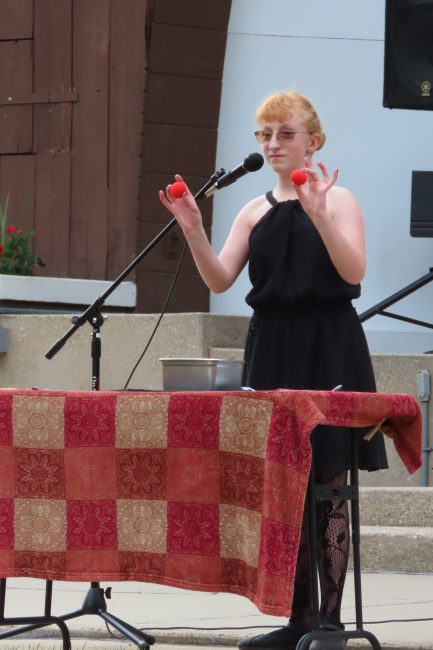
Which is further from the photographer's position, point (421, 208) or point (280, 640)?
point (421, 208)

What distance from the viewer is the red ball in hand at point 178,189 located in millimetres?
3707

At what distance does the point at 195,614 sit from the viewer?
15.7ft

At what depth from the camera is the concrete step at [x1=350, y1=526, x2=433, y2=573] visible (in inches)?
232

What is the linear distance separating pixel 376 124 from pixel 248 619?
4041 millimetres

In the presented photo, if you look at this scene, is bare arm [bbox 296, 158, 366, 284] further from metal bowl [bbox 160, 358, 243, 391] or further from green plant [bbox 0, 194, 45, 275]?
green plant [bbox 0, 194, 45, 275]

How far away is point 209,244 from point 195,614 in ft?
4.76

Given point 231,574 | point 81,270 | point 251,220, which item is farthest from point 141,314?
point 231,574

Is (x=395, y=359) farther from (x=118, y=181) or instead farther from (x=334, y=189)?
(x=334, y=189)

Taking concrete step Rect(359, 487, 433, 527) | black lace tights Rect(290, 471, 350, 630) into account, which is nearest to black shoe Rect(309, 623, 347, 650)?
black lace tights Rect(290, 471, 350, 630)

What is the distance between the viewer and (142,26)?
8.06 meters

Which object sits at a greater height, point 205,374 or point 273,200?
point 273,200

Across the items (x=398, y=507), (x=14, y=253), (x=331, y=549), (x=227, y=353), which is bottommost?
(x=398, y=507)

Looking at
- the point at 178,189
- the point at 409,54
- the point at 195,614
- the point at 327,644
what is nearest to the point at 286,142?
the point at 178,189

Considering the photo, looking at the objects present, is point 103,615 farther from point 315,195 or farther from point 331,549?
point 315,195
